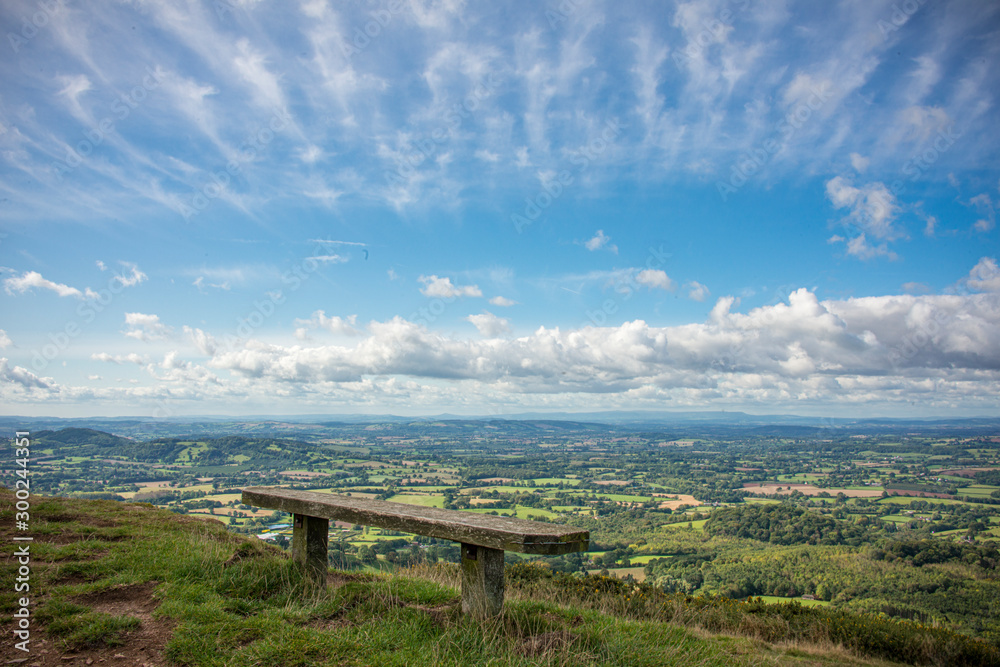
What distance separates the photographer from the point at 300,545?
5.54 m

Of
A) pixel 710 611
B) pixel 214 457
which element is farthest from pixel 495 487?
pixel 710 611

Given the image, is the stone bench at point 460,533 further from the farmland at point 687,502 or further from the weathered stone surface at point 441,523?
the farmland at point 687,502

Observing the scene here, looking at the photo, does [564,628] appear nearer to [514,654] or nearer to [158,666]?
[514,654]

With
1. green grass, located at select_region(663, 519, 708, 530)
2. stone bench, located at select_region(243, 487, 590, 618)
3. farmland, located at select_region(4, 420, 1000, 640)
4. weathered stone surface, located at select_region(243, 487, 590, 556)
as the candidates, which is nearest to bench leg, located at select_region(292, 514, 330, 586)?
stone bench, located at select_region(243, 487, 590, 618)

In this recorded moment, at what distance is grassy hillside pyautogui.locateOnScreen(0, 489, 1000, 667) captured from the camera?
371 cm

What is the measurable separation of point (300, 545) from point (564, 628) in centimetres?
301

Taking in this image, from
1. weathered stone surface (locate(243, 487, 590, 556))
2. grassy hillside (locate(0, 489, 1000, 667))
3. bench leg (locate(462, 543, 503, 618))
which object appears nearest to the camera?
grassy hillside (locate(0, 489, 1000, 667))

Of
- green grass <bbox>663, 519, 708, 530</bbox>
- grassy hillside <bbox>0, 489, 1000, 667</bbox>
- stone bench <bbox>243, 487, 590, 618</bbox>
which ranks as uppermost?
stone bench <bbox>243, 487, 590, 618</bbox>

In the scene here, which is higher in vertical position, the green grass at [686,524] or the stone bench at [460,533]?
the stone bench at [460,533]

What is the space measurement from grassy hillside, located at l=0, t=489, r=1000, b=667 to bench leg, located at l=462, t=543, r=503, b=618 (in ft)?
0.54

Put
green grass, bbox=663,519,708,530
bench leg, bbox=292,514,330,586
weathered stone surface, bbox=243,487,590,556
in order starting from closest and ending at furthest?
weathered stone surface, bbox=243,487,590,556 → bench leg, bbox=292,514,330,586 → green grass, bbox=663,519,708,530

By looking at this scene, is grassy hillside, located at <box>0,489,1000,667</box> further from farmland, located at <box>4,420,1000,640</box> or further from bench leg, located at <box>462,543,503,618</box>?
farmland, located at <box>4,420,1000,640</box>

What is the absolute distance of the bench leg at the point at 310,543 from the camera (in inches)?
215

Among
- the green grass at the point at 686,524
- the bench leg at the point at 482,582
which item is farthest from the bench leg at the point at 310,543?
the green grass at the point at 686,524
